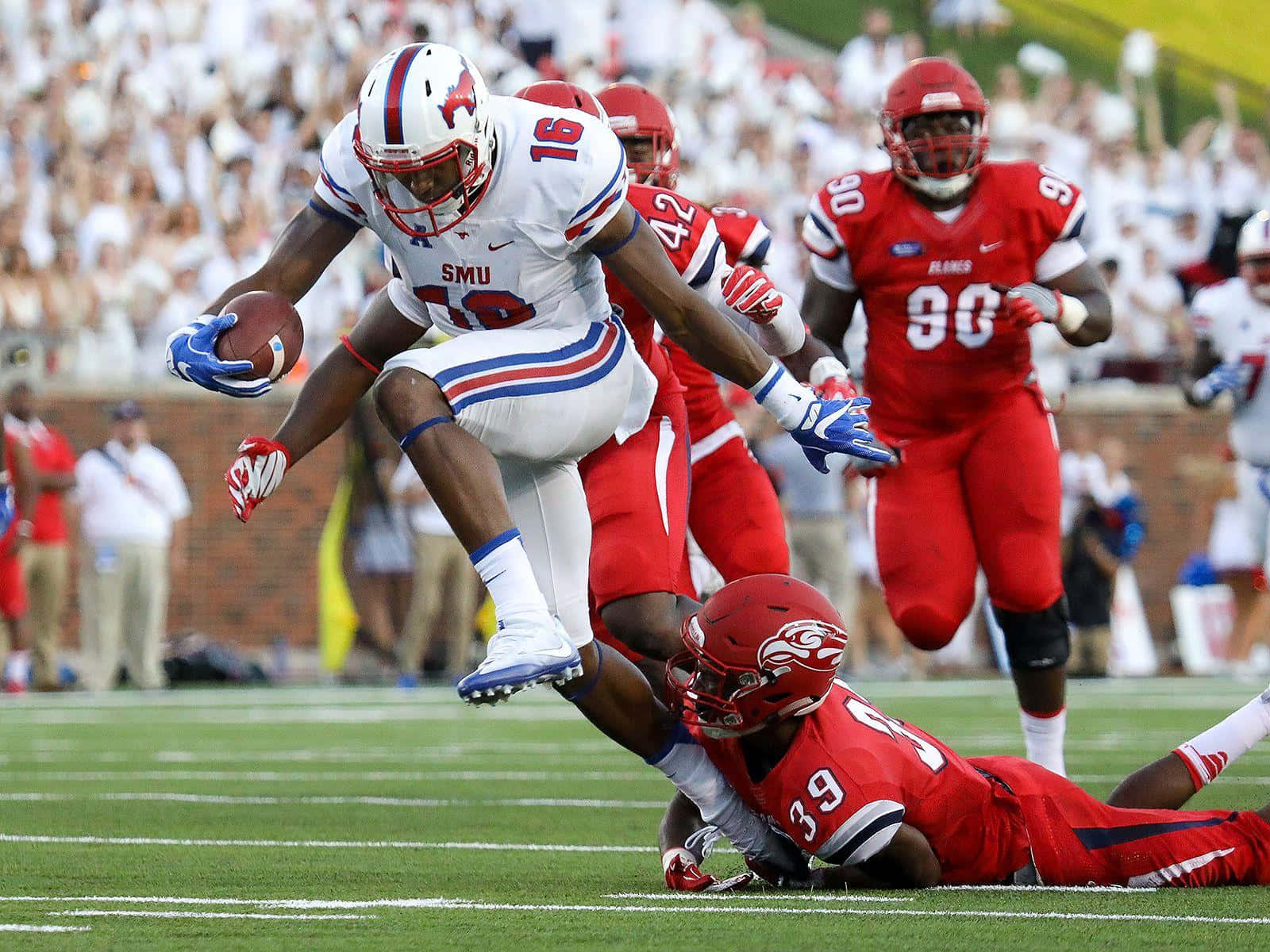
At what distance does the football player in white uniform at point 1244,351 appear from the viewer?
824 centimetres

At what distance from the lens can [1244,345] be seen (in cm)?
864

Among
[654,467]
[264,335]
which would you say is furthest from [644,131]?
[264,335]

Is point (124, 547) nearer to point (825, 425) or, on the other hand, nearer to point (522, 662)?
point (825, 425)

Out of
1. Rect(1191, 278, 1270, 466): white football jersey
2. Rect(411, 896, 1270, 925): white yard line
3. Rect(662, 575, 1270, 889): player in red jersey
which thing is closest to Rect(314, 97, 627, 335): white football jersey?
Rect(662, 575, 1270, 889): player in red jersey

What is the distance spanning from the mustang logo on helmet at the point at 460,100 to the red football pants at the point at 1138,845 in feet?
6.08

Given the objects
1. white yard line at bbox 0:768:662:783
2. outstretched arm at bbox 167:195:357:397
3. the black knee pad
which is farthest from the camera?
white yard line at bbox 0:768:662:783

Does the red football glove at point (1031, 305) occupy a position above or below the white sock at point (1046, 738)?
above

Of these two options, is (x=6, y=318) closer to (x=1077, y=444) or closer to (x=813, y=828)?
(x=1077, y=444)

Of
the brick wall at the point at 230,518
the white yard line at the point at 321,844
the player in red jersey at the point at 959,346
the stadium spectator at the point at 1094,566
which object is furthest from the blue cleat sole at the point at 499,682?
the brick wall at the point at 230,518

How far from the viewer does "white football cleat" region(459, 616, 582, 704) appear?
436 centimetres

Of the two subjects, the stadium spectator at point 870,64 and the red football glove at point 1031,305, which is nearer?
the red football glove at point 1031,305

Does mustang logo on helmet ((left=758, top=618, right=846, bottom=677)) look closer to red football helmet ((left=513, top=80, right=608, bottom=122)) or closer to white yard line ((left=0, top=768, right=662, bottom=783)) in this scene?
red football helmet ((left=513, top=80, right=608, bottom=122))

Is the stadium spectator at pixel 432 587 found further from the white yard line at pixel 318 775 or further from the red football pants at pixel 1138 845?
the red football pants at pixel 1138 845

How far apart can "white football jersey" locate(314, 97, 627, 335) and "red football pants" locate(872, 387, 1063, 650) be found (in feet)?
5.31
